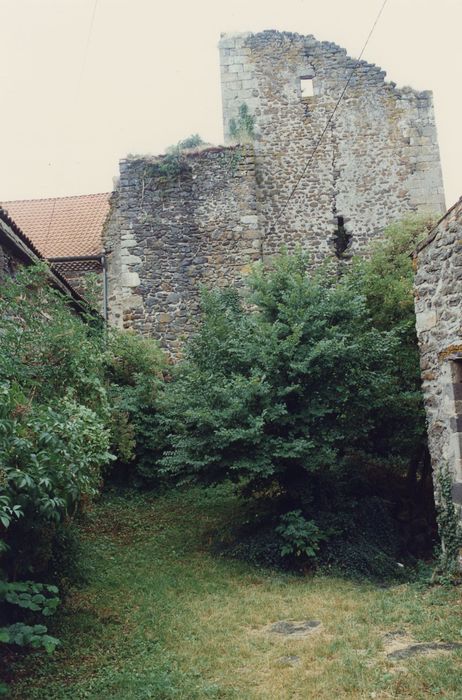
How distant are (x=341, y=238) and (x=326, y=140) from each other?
270 centimetres

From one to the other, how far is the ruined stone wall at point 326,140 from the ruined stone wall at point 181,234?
109cm

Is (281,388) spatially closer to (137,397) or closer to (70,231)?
(137,397)

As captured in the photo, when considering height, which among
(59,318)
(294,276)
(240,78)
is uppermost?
(240,78)

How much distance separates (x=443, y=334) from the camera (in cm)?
745

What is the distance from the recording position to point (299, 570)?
8492mm

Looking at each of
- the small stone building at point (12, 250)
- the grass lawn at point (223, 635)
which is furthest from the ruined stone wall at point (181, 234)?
the grass lawn at point (223, 635)

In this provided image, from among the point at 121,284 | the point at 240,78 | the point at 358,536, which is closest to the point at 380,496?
the point at 358,536

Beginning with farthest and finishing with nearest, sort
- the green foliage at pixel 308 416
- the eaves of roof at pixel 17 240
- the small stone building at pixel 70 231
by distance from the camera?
1. the small stone building at pixel 70 231
2. the eaves of roof at pixel 17 240
3. the green foliage at pixel 308 416

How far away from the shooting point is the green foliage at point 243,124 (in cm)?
1697

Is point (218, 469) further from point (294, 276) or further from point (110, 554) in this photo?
point (294, 276)

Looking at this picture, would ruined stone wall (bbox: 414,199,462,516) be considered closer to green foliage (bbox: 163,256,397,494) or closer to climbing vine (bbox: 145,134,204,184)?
green foliage (bbox: 163,256,397,494)

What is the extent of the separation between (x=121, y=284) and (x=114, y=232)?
5.37ft

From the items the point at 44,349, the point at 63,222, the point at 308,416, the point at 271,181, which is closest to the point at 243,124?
the point at 271,181

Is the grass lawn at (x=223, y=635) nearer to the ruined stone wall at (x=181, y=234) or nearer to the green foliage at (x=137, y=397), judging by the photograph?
the green foliage at (x=137, y=397)
